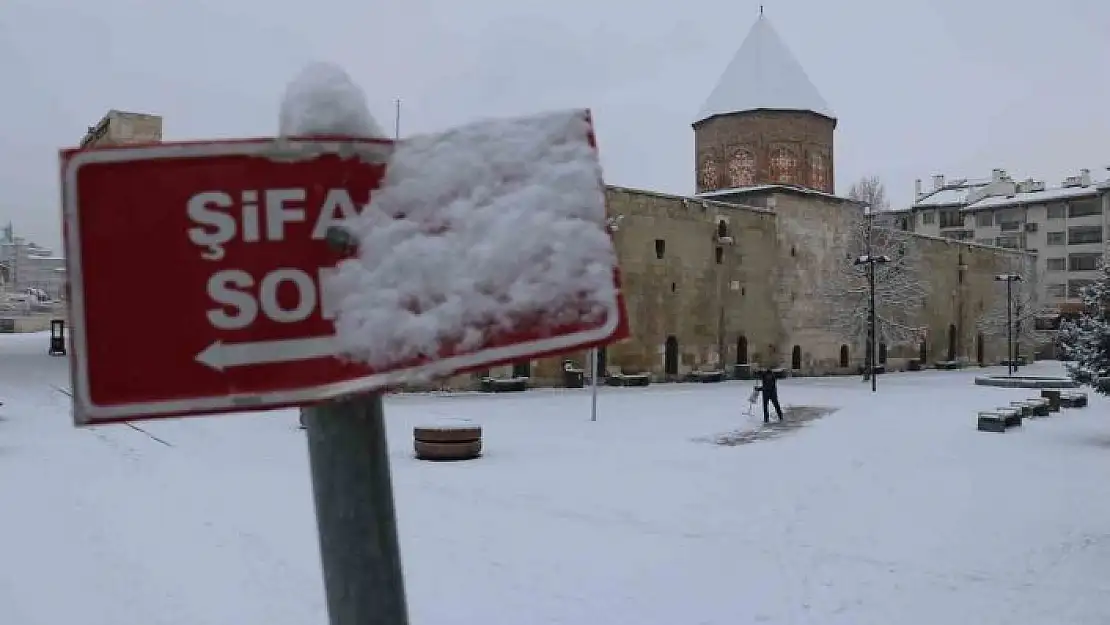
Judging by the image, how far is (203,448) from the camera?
44.7 feet

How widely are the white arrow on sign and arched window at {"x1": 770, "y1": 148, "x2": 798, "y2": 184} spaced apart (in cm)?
3550

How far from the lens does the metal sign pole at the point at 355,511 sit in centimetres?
128

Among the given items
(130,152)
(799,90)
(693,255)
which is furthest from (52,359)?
(130,152)

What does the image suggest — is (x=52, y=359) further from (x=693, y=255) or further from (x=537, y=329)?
(x=537, y=329)

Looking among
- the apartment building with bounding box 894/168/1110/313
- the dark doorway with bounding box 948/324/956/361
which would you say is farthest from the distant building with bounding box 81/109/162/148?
the apartment building with bounding box 894/168/1110/313

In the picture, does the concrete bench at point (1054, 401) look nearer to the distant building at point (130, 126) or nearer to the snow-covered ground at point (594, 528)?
the snow-covered ground at point (594, 528)

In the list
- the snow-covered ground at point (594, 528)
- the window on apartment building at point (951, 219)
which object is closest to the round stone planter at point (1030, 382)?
the snow-covered ground at point (594, 528)

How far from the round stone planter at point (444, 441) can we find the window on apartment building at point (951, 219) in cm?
6441

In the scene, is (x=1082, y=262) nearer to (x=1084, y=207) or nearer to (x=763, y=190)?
(x=1084, y=207)

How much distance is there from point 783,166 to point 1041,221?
3812 centimetres

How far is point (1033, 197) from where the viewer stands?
6291cm

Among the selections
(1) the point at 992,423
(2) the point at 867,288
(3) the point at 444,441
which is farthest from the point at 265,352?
(2) the point at 867,288

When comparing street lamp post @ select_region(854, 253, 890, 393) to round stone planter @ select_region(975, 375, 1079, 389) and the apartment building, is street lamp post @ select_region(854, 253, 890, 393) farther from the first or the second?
the apartment building

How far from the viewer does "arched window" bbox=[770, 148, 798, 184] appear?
3506cm
